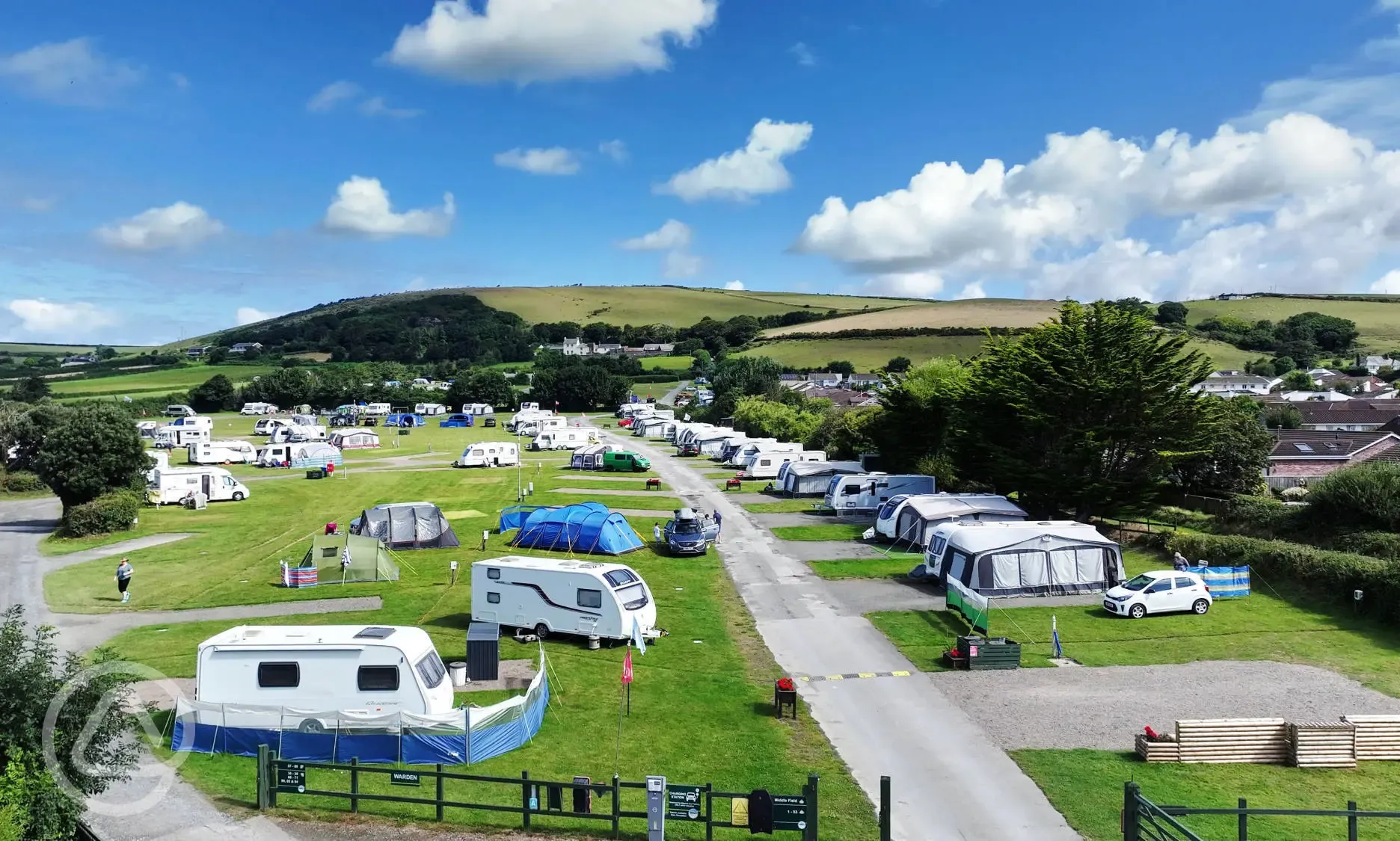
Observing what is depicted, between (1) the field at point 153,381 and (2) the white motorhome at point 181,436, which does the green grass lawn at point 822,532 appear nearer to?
(2) the white motorhome at point 181,436

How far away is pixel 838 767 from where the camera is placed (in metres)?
14.6

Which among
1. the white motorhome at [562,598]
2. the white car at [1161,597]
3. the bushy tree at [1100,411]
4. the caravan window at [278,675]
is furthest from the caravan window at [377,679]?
the bushy tree at [1100,411]

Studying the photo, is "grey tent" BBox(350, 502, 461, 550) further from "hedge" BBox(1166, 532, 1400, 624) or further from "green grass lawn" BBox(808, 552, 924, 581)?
"hedge" BBox(1166, 532, 1400, 624)

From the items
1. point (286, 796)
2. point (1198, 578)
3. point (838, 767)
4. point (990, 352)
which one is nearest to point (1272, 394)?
point (990, 352)

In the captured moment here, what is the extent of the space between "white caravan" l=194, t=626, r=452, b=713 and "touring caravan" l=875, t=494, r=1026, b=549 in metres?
21.6

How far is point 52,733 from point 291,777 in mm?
3134

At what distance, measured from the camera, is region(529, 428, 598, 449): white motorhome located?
2862 inches

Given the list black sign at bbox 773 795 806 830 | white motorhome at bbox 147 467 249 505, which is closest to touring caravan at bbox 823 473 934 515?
black sign at bbox 773 795 806 830

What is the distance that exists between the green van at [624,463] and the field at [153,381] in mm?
92154

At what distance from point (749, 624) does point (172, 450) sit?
63.6 meters

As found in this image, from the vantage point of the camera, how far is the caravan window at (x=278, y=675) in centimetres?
1530

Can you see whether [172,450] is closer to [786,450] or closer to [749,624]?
[786,450]

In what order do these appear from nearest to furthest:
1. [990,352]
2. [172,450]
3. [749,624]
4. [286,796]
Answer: [286,796]
[749,624]
[990,352]
[172,450]

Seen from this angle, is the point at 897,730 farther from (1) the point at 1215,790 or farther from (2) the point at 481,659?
(2) the point at 481,659
